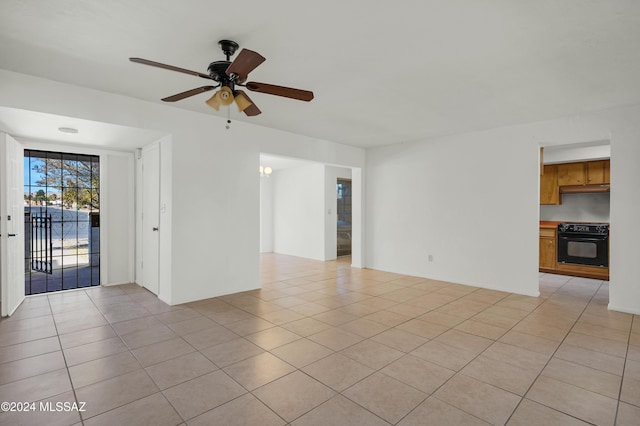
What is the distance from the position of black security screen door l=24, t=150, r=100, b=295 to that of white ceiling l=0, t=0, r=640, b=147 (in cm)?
252

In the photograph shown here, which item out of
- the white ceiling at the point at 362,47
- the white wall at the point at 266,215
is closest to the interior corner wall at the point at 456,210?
the white ceiling at the point at 362,47

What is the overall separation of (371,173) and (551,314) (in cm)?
384

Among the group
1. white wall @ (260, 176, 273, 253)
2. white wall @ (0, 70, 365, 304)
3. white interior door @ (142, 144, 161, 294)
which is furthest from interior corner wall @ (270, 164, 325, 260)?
white interior door @ (142, 144, 161, 294)

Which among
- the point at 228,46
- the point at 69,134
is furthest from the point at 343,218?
the point at 228,46

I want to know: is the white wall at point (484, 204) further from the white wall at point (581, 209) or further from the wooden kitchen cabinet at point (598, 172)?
the white wall at point (581, 209)

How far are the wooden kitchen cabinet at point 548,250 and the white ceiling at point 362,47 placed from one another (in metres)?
3.04

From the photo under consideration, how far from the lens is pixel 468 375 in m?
2.43

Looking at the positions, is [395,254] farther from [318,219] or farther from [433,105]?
[433,105]

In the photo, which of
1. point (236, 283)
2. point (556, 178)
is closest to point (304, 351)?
point (236, 283)

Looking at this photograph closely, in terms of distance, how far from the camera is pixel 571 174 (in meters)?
6.22

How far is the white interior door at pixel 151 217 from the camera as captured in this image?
449 cm

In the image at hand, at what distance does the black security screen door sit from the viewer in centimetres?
488

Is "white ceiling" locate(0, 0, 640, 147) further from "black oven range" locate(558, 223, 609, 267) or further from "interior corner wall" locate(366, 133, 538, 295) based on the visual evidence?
"black oven range" locate(558, 223, 609, 267)

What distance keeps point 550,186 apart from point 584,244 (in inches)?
51.7
